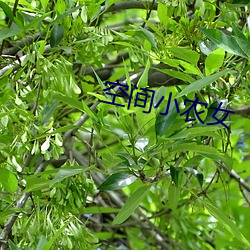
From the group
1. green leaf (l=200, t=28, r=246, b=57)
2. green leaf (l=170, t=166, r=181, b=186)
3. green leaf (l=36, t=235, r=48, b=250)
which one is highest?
green leaf (l=200, t=28, r=246, b=57)

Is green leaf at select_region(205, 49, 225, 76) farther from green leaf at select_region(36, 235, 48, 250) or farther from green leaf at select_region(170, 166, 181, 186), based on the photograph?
green leaf at select_region(36, 235, 48, 250)

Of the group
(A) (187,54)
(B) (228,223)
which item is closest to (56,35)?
(A) (187,54)

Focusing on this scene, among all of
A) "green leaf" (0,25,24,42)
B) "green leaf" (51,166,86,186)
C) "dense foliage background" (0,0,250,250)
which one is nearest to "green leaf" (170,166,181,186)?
"dense foliage background" (0,0,250,250)

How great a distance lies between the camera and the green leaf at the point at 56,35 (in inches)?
32.6

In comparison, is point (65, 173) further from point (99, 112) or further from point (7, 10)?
point (7, 10)

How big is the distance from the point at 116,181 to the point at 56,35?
0.65 ft

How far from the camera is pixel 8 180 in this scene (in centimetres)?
79

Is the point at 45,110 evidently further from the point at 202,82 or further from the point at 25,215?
the point at 202,82

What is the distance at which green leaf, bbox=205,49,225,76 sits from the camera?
0.81 m

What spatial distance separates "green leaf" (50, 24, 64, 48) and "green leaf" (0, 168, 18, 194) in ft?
0.55

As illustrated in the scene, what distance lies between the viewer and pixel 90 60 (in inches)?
36.4

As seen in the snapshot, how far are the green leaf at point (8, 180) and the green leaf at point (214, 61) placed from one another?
264mm

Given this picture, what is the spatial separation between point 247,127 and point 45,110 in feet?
2.25

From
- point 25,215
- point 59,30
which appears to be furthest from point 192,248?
point 59,30
